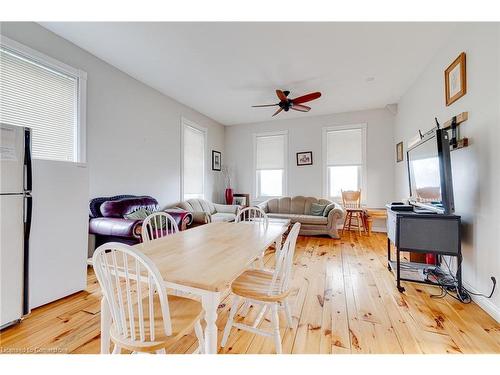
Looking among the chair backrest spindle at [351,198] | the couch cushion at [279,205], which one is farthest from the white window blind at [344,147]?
the couch cushion at [279,205]

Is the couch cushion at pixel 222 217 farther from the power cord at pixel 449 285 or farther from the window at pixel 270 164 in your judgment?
the power cord at pixel 449 285

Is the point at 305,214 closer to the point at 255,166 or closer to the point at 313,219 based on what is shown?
the point at 313,219

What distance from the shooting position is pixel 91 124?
304cm

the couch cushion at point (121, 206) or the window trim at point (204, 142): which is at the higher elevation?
the window trim at point (204, 142)

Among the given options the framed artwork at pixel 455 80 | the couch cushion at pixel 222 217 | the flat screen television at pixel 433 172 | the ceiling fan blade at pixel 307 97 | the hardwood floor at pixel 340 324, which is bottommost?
the hardwood floor at pixel 340 324

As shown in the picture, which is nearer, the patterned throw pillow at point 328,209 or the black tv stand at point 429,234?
the black tv stand at point 429,234

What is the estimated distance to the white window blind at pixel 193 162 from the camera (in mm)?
5016

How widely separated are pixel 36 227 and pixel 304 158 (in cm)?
509

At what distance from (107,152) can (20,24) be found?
1.50 m

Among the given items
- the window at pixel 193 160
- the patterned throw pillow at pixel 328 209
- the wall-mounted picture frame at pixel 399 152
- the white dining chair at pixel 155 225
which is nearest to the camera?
the white dining chair at pixel 155 225

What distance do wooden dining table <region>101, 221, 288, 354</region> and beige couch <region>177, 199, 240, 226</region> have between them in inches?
66.0

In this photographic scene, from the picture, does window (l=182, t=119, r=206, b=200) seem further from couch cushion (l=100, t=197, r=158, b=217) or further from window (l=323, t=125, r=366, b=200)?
window (l=323, t=125, r=366, b=200)

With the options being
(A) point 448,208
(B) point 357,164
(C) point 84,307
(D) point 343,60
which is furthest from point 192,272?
(B) point 357,164
